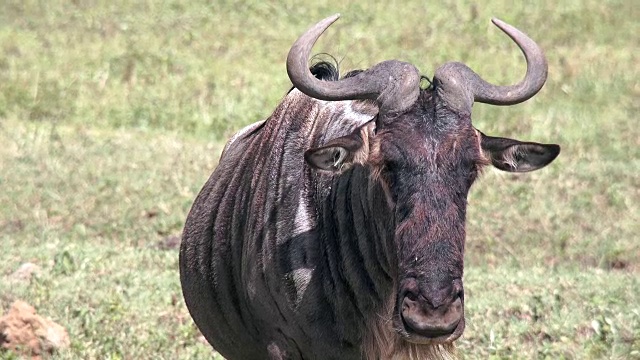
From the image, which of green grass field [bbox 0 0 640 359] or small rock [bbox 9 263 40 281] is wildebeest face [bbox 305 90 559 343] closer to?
green grass field [bbox 0 0 640 359]

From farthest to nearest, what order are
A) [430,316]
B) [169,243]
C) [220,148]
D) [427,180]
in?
[220,148] < [169,243] < [427,180] < [430,316]

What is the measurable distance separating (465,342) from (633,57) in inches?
546

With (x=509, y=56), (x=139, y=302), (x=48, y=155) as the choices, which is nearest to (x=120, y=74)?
(x=48, y=155)

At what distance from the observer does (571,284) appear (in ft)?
33.1

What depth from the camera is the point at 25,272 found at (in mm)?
10188

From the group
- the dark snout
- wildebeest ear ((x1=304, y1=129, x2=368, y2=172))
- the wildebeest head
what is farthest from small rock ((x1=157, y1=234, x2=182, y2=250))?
the dark snout

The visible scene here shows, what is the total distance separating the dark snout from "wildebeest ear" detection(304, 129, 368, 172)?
2.22 feet

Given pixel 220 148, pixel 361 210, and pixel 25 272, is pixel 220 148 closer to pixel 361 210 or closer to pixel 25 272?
pixel 25 272

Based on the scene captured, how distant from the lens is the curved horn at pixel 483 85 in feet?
18.1

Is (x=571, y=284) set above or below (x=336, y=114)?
below

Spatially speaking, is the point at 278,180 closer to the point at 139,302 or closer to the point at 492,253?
the point at 139,302

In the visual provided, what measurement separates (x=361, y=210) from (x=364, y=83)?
0.59 metres

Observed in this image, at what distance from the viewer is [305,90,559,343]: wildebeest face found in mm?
4973

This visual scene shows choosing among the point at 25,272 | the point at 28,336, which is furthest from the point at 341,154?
the point at 25,272
